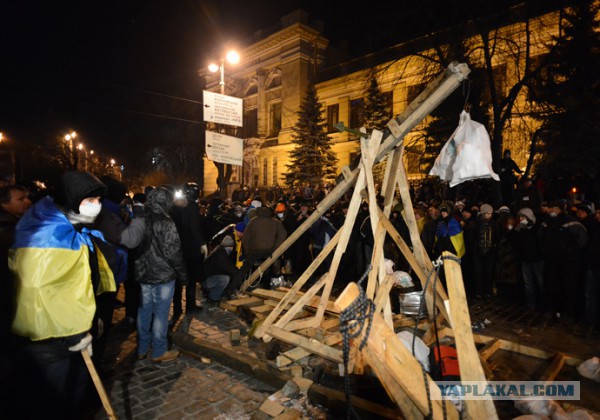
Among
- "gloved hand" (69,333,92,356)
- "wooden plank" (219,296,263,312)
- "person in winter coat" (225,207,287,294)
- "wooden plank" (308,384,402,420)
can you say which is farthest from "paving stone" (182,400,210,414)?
"person in winter coat" (225,207,287,294)

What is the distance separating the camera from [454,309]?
2514 mm

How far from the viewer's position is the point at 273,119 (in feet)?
135

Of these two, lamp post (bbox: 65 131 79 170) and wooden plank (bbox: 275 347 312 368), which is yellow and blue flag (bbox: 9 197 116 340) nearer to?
wooden plank (bbox: 275 347 312 368)

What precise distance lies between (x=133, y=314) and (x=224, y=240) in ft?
7.97

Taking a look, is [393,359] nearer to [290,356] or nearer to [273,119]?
[290,356]

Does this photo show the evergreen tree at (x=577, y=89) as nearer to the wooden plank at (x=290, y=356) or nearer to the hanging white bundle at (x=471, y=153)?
the hanging white bundle at (x=471, y=153)

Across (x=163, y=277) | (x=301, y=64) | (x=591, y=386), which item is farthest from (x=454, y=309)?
(x=301, y=64)

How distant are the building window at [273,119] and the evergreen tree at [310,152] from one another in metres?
13.2

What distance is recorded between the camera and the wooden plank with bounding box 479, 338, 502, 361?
442 cm

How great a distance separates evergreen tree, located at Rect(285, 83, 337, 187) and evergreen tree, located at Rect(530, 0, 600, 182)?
1520 centimetres

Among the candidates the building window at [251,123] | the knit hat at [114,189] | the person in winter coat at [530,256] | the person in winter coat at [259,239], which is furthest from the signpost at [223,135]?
the building window at [251,123]

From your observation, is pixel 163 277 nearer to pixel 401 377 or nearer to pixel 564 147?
pixel 401 377

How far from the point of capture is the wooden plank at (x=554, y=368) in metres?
3.88

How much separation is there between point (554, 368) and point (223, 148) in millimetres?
8337
